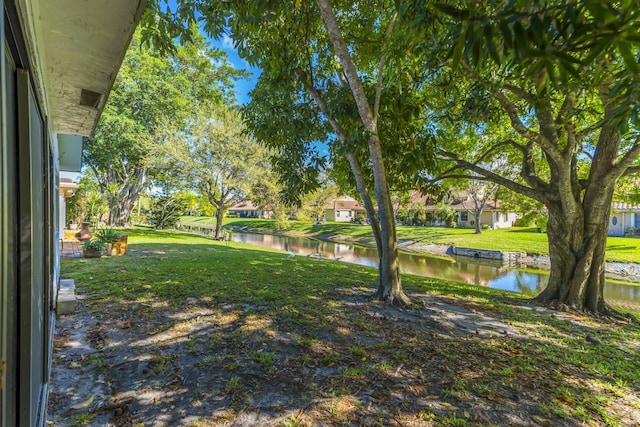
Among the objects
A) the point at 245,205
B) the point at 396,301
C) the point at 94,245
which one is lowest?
the point at 396,301

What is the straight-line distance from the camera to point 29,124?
1482 millimetres

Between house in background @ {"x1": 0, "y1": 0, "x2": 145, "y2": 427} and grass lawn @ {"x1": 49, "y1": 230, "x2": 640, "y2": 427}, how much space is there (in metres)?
0.83

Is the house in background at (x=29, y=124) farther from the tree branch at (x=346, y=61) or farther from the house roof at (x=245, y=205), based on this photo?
the house roof at (x=245, y=205)

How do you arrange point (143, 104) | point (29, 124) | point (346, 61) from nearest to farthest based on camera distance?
1. point (29, 124)
2. point (346, 61)
3. point (143, 104)

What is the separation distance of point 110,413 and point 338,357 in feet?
6.46

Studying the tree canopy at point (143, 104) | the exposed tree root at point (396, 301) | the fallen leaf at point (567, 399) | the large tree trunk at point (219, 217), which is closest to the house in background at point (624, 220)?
the exposed tree root at point (396, 301)

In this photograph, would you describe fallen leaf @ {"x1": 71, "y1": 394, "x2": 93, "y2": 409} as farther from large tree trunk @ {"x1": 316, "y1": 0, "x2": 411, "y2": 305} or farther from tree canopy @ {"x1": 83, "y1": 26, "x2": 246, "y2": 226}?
tree canopy @ {"x1": 83, "y1": 26, "x2": 246, "y2": 226}

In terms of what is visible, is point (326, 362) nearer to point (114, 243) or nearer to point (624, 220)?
point (114, 243)

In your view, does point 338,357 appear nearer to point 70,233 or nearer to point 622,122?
point 622,122

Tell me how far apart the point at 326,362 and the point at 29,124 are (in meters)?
2.91

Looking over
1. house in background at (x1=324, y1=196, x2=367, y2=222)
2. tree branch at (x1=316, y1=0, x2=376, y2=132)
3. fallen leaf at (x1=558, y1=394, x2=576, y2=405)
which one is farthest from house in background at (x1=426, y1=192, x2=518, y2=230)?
fallen leaf at (x1=558, y1=394, x2=576, y2=405)

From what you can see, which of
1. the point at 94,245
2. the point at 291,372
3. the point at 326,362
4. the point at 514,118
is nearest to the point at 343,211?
the point at 94,245

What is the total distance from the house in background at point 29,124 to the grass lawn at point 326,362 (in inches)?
32.6

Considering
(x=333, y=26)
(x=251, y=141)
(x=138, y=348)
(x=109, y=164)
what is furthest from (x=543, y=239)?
(x=109, y=164)
